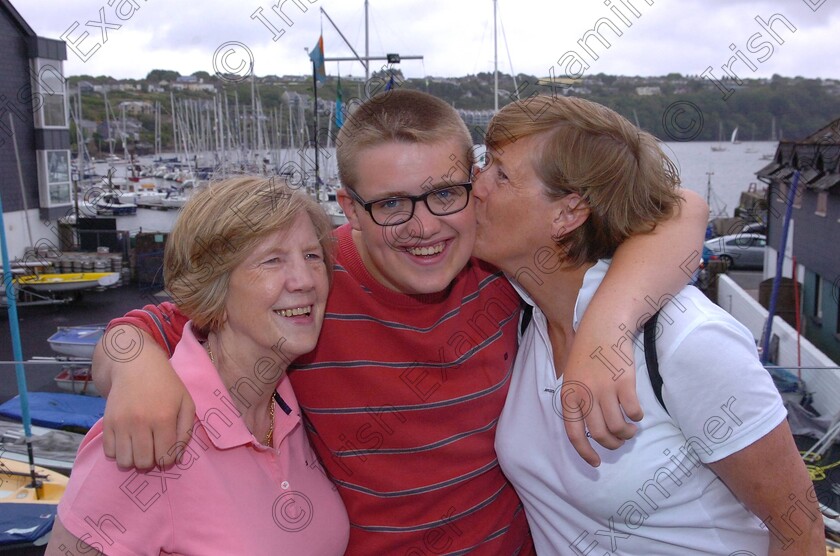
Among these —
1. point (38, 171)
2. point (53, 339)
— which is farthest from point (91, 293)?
point (53, 339)

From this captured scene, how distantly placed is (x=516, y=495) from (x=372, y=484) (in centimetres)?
51

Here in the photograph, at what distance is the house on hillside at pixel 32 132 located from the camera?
20.2 metres

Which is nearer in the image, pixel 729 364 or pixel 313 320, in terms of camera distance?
pixel 729 364

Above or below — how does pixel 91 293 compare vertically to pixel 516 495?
below

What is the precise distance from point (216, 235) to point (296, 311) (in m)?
0.30

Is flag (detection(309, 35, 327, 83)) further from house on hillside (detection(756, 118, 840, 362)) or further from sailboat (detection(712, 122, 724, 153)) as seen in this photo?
house on hillside (detection(756, 118, 840, 362))

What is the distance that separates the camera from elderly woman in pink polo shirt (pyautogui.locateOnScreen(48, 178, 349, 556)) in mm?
1556

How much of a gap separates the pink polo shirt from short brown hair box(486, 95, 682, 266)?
3.22ft

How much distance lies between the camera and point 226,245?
1761 millimetres

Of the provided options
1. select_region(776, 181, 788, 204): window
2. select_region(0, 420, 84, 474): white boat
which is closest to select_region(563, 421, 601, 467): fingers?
select_region(0, 420, 84, 474): white boat

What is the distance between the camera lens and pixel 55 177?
72.5ft

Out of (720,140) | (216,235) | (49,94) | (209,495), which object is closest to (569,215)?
(216,235)

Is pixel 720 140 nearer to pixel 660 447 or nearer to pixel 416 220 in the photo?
pixel 416 220

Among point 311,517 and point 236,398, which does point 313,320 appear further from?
point 311,517
